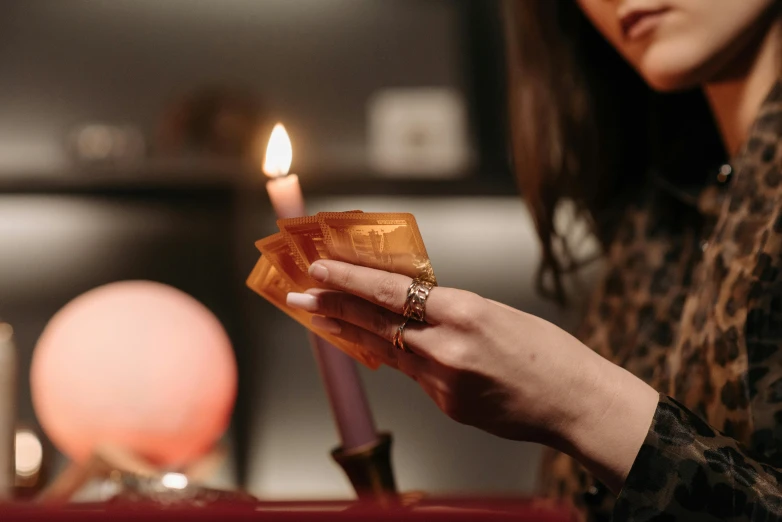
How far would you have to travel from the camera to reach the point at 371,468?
1.83 ft

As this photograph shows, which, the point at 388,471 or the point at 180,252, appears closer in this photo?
the point at 388,471

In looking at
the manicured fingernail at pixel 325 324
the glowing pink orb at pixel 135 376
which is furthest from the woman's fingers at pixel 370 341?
the glowing pink orb at pixel 135 376

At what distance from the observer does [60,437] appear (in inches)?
39.1

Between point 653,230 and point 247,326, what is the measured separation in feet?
3.93

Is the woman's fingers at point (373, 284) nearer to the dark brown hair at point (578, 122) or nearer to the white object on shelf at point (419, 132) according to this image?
the dark brown hair at point (578, 122)

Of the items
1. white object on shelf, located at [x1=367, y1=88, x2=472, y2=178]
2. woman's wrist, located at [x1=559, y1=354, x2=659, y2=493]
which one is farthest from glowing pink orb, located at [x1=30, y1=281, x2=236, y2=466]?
white object on shelf, located at [x1=367, y1=88, x2=472, y2=178]

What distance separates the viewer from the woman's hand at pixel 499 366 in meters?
0.52

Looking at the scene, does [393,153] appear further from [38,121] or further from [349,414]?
[349,414]

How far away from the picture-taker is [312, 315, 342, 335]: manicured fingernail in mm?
569

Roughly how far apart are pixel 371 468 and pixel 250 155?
1.54 metres

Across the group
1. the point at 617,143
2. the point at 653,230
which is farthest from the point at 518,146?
the point at 653,230

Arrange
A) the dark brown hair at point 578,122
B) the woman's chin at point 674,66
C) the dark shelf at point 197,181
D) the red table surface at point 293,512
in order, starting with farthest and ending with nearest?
1. the dark shelf at point 197,181
2. the dark brown hair at point 578,122
3. the woman's chin at point 674,66
4. the red table surface at point 293,512

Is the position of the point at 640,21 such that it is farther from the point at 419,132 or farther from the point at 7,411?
the point at 419,132

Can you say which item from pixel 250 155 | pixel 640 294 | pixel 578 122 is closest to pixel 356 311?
pixel 640 294
